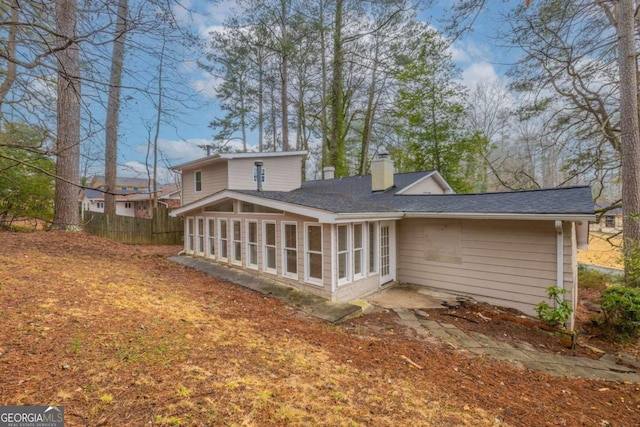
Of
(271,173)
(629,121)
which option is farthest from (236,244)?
(629,121)

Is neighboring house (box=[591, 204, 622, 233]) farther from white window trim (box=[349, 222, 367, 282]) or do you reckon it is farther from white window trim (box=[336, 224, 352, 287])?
white window trim (box=[336, 224, 352, 287])

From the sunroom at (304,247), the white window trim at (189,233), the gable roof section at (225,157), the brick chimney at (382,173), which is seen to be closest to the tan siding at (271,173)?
the gable roof section at (225,157)

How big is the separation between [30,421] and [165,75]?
4.06 meters

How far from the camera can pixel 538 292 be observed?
6.43 m

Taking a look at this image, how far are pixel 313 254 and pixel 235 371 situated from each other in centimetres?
387

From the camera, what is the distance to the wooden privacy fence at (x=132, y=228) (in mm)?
14422

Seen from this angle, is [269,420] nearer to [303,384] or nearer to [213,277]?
[303,384]

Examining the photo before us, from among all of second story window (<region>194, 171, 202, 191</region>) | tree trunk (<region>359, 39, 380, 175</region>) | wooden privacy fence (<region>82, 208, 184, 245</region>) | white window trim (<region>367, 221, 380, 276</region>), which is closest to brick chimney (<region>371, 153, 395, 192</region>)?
white window trim (<region>367, 221, 380, 276</region>)

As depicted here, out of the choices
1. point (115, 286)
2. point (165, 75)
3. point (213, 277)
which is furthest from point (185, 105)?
point (213, 277)

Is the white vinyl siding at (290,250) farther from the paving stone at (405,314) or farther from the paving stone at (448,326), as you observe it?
the paving stone at (448,326)

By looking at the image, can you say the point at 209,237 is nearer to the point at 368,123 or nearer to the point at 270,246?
the point at 270,246

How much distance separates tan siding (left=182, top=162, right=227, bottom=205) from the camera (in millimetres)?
12945

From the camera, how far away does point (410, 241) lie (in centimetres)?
853

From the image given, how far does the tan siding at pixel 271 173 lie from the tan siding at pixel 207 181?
1.59ft
